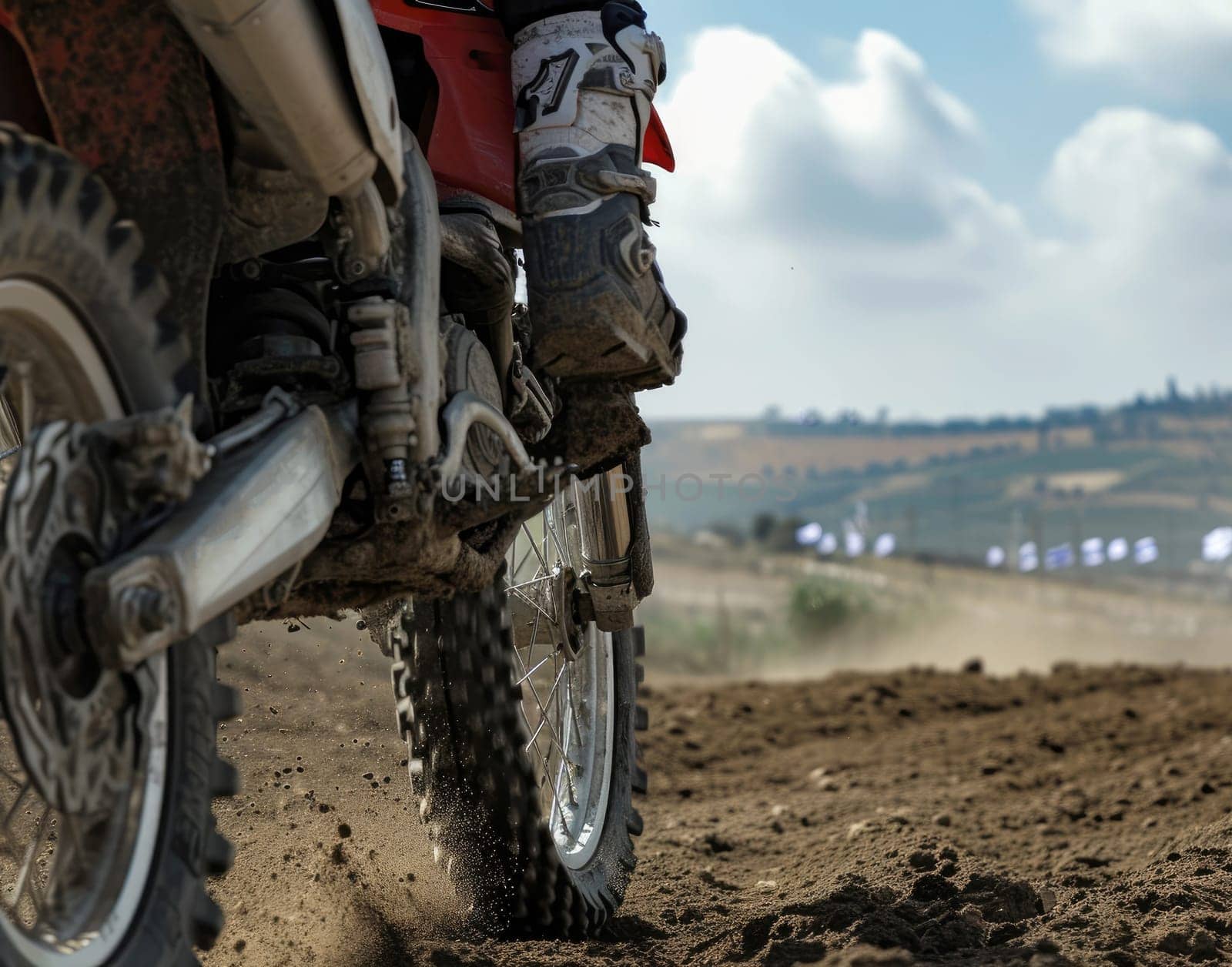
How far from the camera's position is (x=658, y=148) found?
3.50 m

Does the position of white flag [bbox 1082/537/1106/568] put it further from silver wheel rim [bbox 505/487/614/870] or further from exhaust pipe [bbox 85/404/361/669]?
exhaust pipe [bbox 85/404/361/669]

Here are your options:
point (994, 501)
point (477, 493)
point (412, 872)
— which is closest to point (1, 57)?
point (477, 493)

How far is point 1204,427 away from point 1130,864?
1110 inches

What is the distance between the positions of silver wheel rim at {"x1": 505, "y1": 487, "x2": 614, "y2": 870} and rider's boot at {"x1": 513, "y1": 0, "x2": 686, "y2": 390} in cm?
86

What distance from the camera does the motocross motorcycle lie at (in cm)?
185

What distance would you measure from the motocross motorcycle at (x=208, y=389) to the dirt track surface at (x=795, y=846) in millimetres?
873

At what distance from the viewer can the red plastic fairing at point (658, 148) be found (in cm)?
341

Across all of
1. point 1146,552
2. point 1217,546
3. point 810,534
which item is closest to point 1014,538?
point 1146,552

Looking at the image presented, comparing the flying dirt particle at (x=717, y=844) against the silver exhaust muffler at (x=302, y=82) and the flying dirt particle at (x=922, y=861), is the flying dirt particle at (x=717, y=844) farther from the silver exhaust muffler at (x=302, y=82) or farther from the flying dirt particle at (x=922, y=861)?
the silver exhaust muffler at (x=302, y=82)

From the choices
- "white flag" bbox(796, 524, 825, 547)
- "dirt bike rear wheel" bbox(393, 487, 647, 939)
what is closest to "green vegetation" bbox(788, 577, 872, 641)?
"white flag" bbox(796, 524, 825, 547)

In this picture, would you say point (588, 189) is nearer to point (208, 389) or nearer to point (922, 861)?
point (208, 389)

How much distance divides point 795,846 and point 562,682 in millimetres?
1075

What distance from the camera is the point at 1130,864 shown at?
13.8 ft

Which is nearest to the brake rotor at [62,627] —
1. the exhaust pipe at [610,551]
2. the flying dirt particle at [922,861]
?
the exhaust pipe at [610,551]
